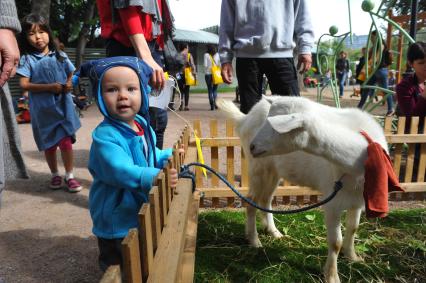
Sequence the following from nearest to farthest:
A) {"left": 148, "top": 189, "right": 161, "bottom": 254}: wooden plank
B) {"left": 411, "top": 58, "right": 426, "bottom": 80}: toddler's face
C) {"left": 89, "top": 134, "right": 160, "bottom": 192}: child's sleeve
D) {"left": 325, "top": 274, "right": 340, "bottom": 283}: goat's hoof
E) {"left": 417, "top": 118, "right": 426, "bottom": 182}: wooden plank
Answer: {"left": 148, "top": 189, "right": 161, "bottom": 254}: wooden plank < {"left": 89, "top": 134, "right": 160, "bottom": 192}: child's sleeve < {"left": 325, "top": 274, "right": 340, "bottom": 283}: goat's hoof < {"left": 417, "top": 118, "right": 426, "bottom": 182}: wooden plank < {"left": 411, "top": 58, "right": 426, "bottom": 80}: toddler's face

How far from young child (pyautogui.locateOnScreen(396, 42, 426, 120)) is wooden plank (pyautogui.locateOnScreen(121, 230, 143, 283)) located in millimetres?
3954

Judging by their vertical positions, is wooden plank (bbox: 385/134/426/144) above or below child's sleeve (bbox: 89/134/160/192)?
below

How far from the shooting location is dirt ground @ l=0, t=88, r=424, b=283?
8.14ft

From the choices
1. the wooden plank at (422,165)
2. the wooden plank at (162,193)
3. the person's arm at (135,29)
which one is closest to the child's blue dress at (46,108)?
the person's arm at (135,29)

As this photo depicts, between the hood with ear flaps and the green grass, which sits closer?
the hood with ear flaps

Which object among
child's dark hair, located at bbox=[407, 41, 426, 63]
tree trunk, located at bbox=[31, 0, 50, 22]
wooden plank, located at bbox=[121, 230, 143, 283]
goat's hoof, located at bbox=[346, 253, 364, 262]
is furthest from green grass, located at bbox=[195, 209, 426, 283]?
tree trunk, located at bbox=[31, 0, 50, 22]

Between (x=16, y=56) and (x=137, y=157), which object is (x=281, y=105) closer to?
(x=137, y=157)

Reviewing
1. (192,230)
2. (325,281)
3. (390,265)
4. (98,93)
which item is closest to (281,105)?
(192,230)

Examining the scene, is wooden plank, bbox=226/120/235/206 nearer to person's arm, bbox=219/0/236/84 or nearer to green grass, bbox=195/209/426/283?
green grass, bbox=195/209/426/283

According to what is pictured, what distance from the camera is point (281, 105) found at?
6.33ft

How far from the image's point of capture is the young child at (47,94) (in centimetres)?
386

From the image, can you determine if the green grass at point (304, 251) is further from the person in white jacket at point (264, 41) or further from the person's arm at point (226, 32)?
the person's arm at point (226, 32)

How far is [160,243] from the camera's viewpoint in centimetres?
142

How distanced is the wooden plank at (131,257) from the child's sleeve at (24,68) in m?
3.44
